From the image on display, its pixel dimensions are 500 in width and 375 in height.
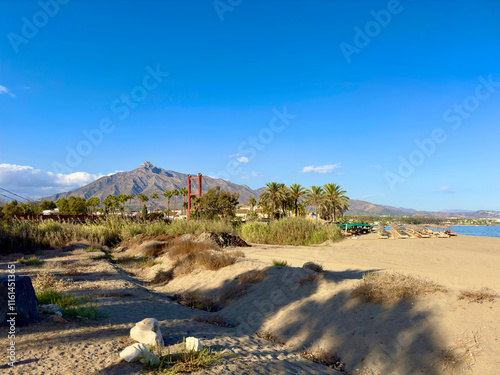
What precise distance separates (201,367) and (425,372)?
3267mm

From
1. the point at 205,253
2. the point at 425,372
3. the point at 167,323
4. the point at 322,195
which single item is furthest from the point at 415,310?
the point at 322,195

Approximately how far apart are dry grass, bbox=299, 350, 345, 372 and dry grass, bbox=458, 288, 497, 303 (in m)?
2.76

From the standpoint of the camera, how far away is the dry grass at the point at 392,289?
246 inches

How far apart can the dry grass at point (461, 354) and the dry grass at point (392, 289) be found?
4.36 feet

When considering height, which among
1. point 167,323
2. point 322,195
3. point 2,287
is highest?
point 322,195

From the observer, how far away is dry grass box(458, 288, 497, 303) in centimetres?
574

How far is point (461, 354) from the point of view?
462 cm

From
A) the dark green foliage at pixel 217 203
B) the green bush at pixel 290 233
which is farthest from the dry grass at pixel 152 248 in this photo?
the dark green foliage at pixel 217 203

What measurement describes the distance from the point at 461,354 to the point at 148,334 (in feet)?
15.4

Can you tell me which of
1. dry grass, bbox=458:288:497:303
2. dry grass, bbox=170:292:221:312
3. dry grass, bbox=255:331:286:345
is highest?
dry grass, bbox=458:288:497:303

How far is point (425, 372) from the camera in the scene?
14.8ft

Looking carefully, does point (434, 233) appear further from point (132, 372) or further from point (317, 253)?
point (132, 372)

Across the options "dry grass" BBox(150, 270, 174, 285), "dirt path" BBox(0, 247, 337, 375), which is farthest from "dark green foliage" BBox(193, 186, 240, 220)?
"dirt path" BBox(0, 247, 337, 375)

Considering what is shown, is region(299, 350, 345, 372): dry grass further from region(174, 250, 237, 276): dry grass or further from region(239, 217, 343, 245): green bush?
region(239, 217, 343, 245): green bush
